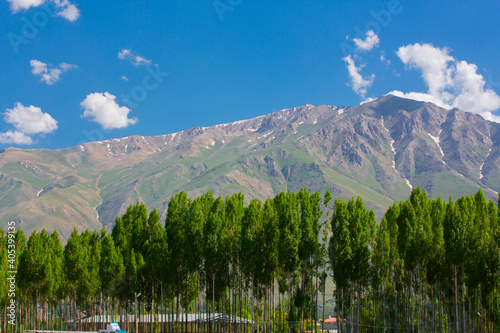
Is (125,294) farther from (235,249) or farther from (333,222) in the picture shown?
(333,222)

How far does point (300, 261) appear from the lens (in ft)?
171

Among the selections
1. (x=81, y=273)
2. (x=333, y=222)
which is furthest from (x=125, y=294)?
(x=333, y=222)

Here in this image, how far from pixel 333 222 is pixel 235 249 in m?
12.2

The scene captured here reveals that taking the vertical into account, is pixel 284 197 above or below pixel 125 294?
above

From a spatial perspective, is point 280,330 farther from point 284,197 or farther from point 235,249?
point 284,197

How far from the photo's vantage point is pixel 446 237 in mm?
48969

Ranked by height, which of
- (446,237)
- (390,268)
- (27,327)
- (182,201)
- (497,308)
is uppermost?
(182,201)

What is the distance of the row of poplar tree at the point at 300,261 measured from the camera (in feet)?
163

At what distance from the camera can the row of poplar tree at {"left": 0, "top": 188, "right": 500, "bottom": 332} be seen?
4956 cm

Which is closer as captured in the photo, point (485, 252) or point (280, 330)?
point (485, 252)

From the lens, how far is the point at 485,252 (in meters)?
47.6

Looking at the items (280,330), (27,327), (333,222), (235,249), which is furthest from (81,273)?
(333,222)

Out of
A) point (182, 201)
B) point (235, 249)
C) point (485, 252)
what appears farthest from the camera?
point (182, 201)

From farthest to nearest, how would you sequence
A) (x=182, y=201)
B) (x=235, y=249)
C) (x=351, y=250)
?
(x=182, y=201), (x=235, y=249), (x=351, y=250)
